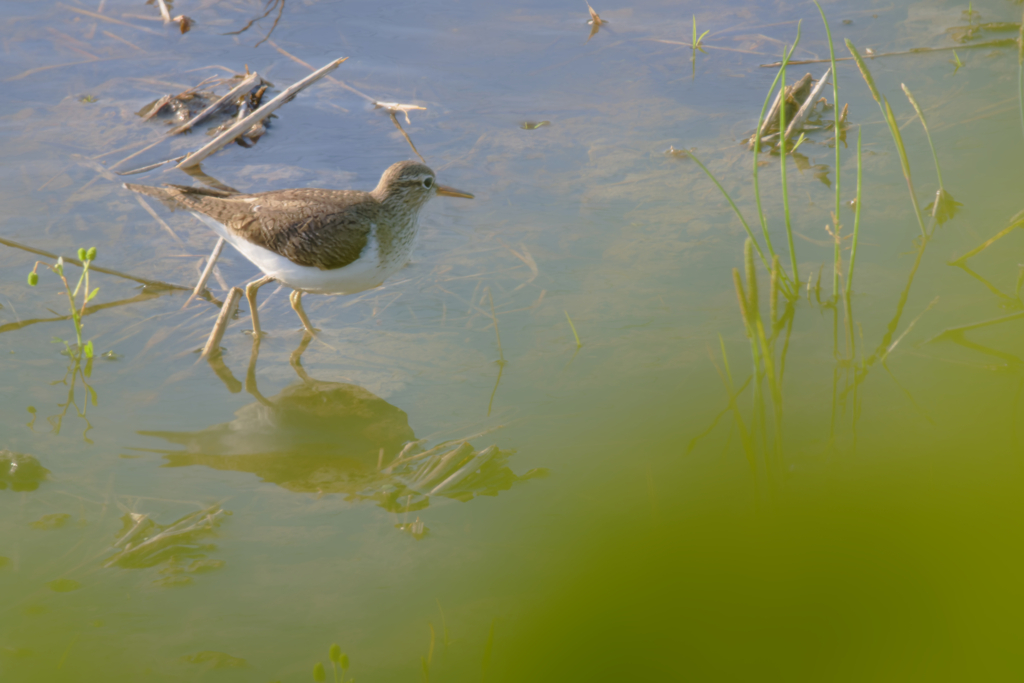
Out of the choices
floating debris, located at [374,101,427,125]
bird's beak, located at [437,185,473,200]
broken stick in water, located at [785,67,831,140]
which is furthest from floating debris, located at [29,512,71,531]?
broken stick in water, located at [785,67,831,140]

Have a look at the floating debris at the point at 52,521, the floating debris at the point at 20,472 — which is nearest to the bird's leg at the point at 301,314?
the floating debris at the point at 20,472

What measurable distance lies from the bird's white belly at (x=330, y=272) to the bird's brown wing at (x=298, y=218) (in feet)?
0.11

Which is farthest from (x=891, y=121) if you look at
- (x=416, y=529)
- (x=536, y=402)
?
(x=416, y=529)

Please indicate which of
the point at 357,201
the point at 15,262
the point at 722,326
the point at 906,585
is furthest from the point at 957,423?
the point at 15,262

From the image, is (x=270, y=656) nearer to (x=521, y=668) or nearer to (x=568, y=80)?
(x=521, y=668)

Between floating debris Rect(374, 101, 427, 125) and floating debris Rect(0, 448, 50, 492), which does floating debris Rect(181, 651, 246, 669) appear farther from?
floating debris Rect(374, 101, 427, 125)

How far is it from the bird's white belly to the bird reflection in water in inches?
22.3

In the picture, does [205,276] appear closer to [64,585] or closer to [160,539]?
[160,539]

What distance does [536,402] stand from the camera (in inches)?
145

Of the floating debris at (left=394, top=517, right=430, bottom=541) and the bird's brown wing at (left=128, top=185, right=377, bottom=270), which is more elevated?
the bird's brown wing at (left=128, top=185, right=377, bottom=270)

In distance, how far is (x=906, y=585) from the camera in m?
1.12

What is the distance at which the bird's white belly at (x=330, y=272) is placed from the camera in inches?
170

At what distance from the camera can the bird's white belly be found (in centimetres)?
431

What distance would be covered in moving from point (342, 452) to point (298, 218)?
64.1 inches
